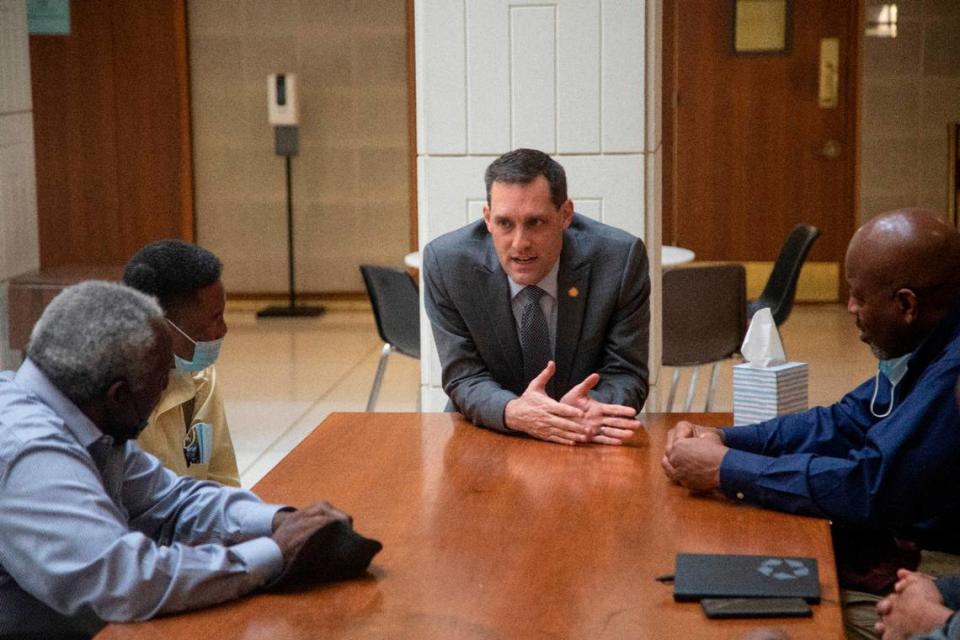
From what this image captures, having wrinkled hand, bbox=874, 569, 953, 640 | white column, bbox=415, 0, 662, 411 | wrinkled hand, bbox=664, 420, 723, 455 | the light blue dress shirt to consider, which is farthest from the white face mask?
white column, bbox=415, 0, 662, 411

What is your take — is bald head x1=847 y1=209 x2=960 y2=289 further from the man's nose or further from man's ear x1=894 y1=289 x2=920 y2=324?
the man's nose

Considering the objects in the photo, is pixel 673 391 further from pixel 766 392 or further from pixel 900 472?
pixel 900 472

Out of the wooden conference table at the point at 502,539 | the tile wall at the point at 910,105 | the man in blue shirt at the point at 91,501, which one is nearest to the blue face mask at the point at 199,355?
the wooden conference table at the point at 502,539

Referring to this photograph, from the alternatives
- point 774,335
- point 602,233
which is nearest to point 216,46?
point 602,233

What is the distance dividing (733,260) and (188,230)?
4.17 meters

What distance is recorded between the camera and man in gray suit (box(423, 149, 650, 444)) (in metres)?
3.68

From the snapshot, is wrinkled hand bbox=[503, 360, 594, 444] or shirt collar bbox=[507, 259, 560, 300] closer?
wrinkled hand bbox=[503, 360, 594, 444]

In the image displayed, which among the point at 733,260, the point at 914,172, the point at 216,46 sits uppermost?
the point at 216,46

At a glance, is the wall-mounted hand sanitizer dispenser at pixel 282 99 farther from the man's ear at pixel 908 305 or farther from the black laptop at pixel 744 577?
the black laptop at pixel 744 577

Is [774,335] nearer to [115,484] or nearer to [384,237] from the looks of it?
[115,484]

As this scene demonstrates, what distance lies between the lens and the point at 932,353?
Answer: 2.78m

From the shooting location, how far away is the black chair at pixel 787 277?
667 centimetres

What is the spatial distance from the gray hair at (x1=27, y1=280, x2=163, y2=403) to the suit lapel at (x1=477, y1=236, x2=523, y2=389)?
63.1 inches

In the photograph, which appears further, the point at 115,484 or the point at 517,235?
the point at 517,235
